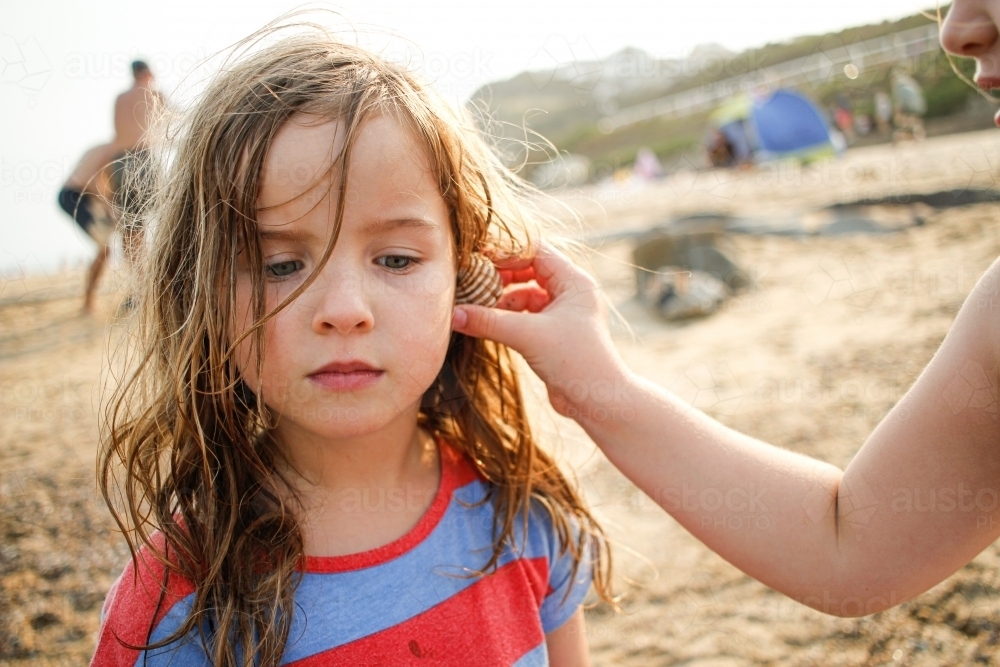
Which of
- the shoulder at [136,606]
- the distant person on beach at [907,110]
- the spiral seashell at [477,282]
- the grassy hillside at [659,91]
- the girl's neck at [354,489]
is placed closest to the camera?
the shoulder at [136,606]

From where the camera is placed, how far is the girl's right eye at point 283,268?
1146 mm

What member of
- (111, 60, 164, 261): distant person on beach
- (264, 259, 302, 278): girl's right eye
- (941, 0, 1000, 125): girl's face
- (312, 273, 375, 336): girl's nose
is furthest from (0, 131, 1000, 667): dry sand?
(941, 0, 1000, 125): girl's face

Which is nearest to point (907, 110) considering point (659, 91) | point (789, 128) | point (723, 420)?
point (789, 128)

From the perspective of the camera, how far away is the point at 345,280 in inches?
43.4

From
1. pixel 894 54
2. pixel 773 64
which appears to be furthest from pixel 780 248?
pixel 773 64

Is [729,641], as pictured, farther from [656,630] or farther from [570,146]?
[570,146]

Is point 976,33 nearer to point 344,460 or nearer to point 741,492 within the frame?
point 741,492

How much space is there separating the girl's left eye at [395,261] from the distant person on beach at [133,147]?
58 centimetres

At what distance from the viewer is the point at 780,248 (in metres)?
6.84

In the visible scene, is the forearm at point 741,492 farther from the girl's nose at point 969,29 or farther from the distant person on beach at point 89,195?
the distant person on beach at point 89,195

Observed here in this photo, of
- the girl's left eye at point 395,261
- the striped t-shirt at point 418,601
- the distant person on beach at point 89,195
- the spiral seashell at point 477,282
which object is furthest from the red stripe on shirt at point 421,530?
the distant person on beach at point 89,195

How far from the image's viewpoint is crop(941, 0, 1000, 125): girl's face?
104 cm

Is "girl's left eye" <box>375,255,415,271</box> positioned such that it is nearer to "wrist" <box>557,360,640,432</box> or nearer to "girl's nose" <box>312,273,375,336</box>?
"girl's nose" <box>312,273,375,336</box>

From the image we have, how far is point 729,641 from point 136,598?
5.25 ft
